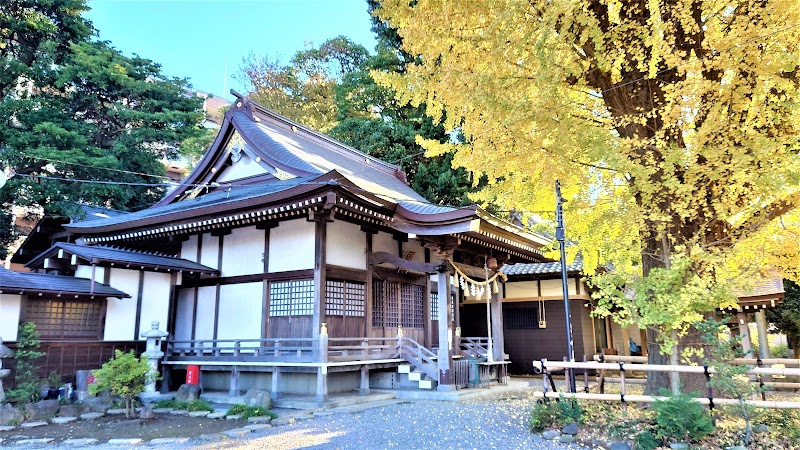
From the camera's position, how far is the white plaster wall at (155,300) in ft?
40.4

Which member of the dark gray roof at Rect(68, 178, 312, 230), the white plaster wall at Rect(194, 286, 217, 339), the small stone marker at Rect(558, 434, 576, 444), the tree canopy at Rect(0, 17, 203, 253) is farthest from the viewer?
the tree canopy at Rect(0, 17, 203, 253)

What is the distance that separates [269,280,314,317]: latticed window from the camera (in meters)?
11.2

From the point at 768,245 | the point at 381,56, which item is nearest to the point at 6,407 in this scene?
the point at 768,245

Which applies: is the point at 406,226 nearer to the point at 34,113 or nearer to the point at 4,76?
the point at 34,113

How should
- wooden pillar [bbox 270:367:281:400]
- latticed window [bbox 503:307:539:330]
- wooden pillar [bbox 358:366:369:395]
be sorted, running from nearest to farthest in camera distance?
wooden pillar [bbox 270:367:281:400]
wooden pillar [bbox 358:366:369:395]
latticed window [bbox 503:307:539:330]

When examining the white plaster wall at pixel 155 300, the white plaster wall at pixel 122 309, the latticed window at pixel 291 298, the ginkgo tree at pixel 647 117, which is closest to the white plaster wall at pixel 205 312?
the white plaster wall at pixel 155 300

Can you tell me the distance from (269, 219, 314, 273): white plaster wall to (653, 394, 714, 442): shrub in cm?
731

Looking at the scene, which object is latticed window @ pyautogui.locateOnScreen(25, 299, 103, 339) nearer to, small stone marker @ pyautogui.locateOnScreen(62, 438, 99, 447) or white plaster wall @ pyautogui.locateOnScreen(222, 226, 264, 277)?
white plaster wall @ pyautogui.locateOnScreen(222, 226, 264, 277)

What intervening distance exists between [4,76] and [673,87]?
2215 centimetres

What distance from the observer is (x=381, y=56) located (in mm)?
21156

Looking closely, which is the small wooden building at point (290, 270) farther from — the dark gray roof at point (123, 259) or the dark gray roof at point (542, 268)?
the dark gray roof at point (542, 268)

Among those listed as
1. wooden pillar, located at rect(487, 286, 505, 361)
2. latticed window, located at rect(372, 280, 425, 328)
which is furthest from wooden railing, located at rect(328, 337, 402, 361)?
wooden pillar, located at rect(487, 286, 505, 361)

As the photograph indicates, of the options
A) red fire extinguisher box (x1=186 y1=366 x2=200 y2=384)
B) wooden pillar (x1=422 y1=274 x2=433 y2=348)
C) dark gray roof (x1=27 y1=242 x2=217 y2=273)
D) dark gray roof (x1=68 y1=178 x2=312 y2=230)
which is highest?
dark gray roof (x1=68 y1=178 x2=312 y2=230)

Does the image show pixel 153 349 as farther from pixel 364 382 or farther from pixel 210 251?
pixel 364 382
